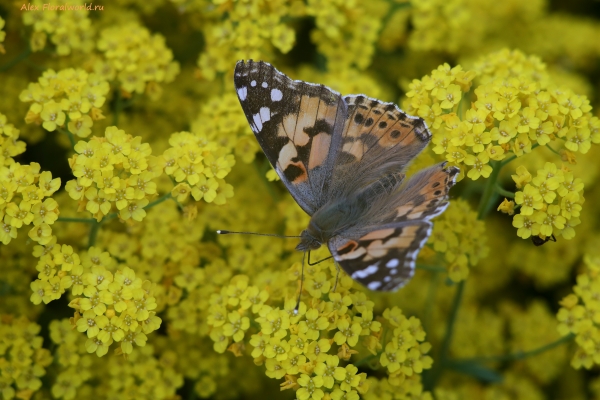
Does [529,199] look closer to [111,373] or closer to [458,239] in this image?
[458,239]

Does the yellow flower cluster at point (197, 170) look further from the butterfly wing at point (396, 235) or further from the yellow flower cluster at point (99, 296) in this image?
the butterfly wing at point (396, 235)

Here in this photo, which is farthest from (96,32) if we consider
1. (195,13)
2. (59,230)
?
(59,230)

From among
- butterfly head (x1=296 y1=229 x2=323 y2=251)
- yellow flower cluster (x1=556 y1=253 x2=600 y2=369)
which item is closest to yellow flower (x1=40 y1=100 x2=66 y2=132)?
butterfly head (x1=296 y1=229 x2=323 y2=251)

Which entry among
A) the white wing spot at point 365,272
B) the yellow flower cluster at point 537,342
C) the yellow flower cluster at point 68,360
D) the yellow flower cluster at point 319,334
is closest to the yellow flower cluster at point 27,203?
the yellow flower cluster at point 68,360

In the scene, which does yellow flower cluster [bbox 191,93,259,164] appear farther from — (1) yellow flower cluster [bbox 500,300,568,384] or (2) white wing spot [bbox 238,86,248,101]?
(1) yellow flower cluster [bbox 500,300,568,384]

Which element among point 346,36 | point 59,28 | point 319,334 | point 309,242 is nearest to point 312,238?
point 309,242

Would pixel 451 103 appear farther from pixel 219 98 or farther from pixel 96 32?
pixel 96 32
